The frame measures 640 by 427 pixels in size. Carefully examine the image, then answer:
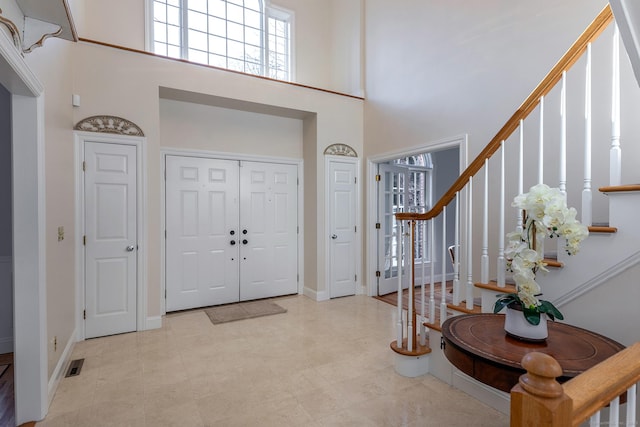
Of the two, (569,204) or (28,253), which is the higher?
(569,204)

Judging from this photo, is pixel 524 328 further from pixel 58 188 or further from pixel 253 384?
pixel 58 188

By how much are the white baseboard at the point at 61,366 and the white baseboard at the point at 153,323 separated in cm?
65

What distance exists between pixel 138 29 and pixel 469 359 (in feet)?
17.1

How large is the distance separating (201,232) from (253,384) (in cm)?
236

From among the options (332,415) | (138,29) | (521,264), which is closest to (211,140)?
(138,29)

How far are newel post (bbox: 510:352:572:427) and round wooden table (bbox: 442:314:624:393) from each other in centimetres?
65

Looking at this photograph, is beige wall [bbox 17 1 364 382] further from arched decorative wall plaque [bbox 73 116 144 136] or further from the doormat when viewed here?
the doormat

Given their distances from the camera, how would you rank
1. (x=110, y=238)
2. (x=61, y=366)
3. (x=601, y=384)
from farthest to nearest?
(x=110, y=238), (x=61, y=366), (x=601, y=384)

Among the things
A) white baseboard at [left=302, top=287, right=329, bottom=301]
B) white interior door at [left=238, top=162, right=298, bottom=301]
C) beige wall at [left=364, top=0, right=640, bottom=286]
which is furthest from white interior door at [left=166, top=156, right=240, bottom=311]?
beige wall at [left=364, top=0, right=640, bottom=286]

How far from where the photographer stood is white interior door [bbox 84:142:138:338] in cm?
339

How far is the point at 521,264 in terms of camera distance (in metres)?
1.42

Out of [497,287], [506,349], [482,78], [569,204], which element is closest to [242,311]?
[497,287]

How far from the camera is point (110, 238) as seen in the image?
3.47 metres

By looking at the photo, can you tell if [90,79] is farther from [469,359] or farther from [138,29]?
[469,359]
